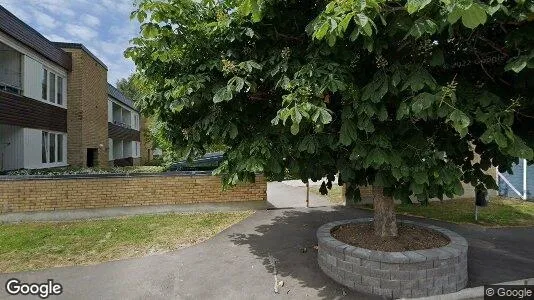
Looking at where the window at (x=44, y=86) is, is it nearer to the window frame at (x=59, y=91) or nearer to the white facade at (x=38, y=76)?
the white facade at (x=38, y=76)

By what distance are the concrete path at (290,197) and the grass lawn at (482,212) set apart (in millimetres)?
2550

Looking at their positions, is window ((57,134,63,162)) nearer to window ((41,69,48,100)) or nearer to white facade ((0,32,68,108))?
white facade ((0,32,68,108))

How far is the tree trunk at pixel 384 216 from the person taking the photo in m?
5.66

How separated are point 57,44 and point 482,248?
19560 mm

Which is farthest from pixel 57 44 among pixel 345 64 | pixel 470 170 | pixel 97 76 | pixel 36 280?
pixel 470 170

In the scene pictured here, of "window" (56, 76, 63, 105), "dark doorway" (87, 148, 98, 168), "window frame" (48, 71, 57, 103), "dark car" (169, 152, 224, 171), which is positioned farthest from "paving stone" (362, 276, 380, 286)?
"dark doorway" (87, 148, 98, 168)

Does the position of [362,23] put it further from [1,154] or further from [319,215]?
[1,154]

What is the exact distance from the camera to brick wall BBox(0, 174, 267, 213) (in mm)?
8680

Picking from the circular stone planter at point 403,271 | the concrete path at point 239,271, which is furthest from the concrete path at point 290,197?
the circular stone planter at point 403,271

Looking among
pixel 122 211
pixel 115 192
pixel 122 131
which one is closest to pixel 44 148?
pixel 115 192

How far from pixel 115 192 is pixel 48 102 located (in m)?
8.67

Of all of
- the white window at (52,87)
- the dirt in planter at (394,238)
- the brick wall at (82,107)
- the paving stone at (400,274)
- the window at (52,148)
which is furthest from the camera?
the brick wall at (82,107)

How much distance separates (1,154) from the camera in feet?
A: 42.2

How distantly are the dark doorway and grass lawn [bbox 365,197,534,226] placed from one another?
16626mm
